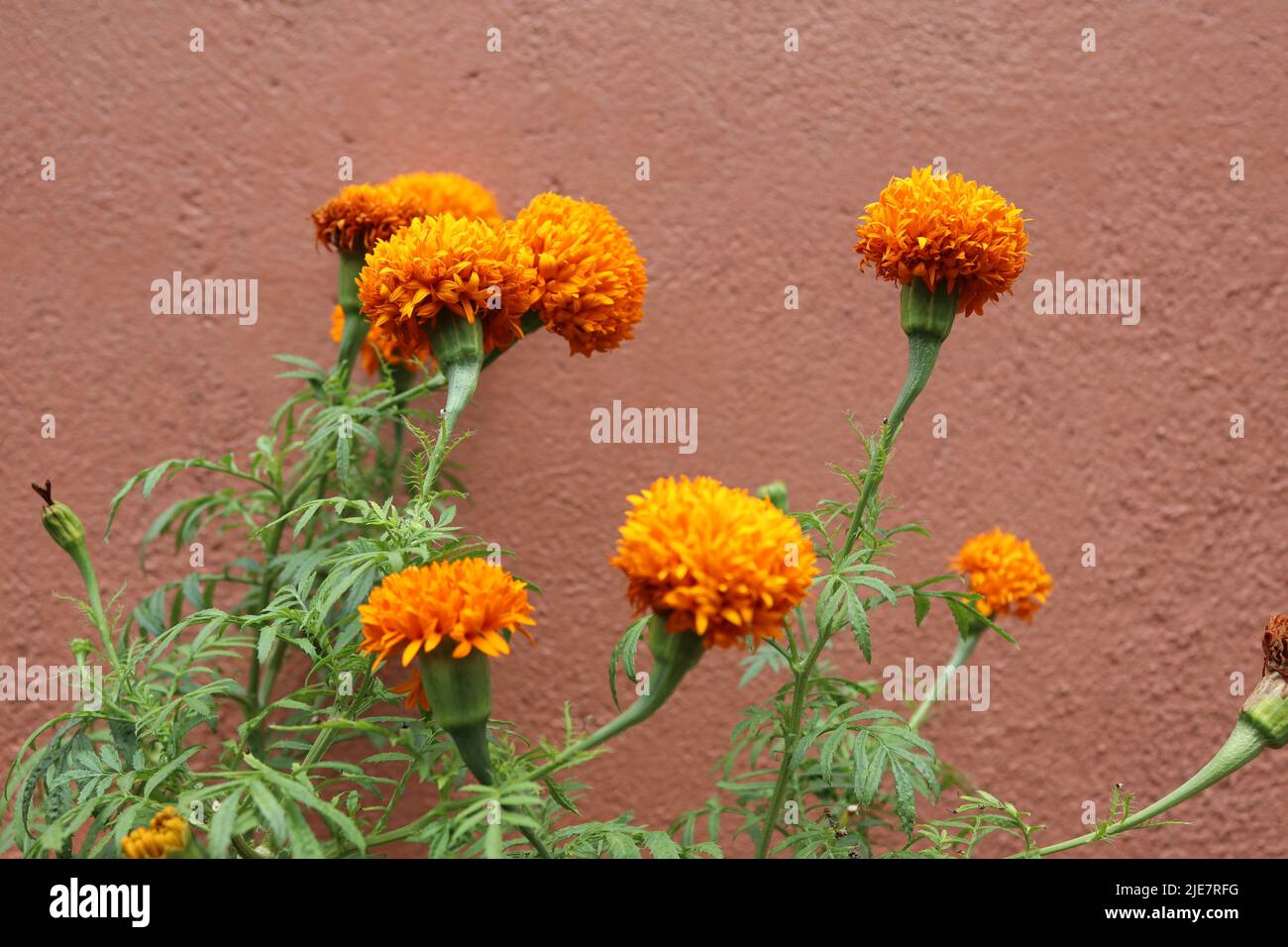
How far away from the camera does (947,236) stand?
919 millimetres

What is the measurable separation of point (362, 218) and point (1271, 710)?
1098 mm

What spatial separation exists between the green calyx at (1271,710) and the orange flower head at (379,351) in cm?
89

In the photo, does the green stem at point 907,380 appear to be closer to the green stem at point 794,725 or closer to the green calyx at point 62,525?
the green stem at point 794,725

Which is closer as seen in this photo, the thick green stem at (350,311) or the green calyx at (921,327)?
the green calyx at (921,327)

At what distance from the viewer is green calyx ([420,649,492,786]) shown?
0.81 m

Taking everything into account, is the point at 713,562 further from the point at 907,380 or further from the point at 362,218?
the point at 362,218

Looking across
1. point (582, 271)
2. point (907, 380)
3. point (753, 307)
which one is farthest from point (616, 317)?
point (753, 307)

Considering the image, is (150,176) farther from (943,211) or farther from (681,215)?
(943,211)

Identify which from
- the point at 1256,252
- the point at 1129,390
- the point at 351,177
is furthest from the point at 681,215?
the point at 1256,252

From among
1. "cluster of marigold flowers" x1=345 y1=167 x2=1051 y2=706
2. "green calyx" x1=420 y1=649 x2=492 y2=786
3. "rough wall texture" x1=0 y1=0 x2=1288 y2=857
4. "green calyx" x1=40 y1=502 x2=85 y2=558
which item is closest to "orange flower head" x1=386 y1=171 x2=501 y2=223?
"cluster of marigold flowers" x1=345 y1=167 x2=1051 y2=706

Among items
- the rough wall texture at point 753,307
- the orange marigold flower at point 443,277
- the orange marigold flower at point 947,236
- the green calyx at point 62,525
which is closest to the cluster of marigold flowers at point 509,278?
the orange marigold flower at point 443,277

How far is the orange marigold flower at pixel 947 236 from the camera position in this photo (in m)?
0.92
